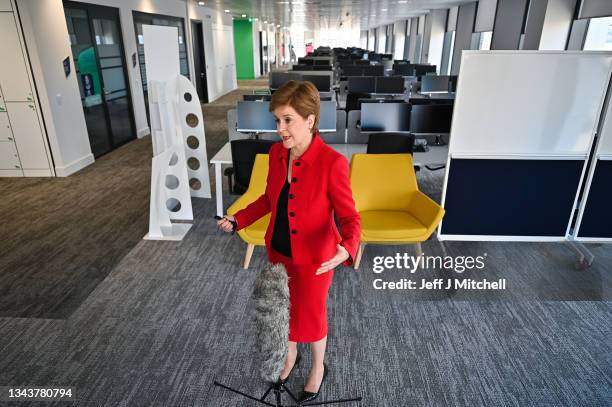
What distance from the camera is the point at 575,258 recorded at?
3.72m

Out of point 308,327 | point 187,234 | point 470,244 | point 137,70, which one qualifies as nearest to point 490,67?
point 470,244

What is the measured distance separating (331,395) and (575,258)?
2819 mm

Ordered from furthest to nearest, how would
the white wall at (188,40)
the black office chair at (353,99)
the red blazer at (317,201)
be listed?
the white wall at (188,40) → the black office chair at (353,99) → the red blazer at (317,201)

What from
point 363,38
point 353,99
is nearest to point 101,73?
point 353,99

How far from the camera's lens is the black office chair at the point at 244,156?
369 centimetres

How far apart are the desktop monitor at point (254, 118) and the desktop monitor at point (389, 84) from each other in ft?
12.6

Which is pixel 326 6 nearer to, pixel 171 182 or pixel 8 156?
pixel 8 156

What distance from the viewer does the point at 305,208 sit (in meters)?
1.68

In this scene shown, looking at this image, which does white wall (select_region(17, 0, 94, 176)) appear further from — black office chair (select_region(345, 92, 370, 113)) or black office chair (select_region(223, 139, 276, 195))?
black office chair (select_region(345, 92, 370, 113))

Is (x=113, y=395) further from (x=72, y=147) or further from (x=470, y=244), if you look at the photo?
(x=72, y=147)

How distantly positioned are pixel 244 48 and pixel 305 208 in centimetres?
2038

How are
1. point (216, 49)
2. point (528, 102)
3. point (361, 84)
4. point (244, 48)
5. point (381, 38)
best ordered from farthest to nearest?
1. point (381, 38)
2. point (244, 48)
3. point (216, 49)
4. point (361, 84)
5. point (528, 102)

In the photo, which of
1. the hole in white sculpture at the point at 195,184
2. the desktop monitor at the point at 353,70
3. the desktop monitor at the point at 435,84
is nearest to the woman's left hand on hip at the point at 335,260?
the hole in white sculpture at the point at 195,184

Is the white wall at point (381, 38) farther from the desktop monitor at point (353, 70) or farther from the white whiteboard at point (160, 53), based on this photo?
the white whiteboard at point (160, 53)
